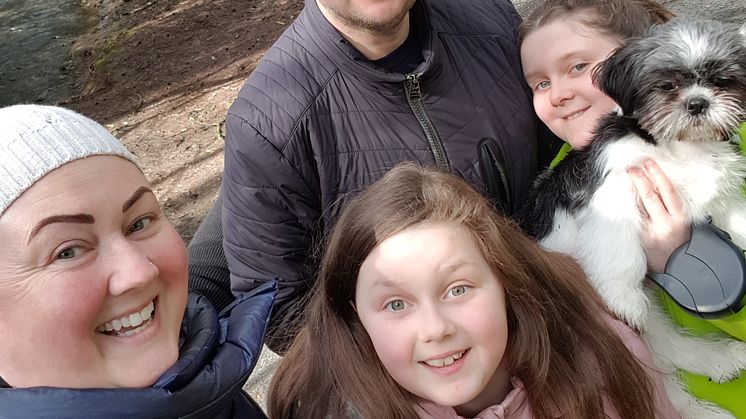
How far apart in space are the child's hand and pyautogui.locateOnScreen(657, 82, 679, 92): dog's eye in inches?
10.8

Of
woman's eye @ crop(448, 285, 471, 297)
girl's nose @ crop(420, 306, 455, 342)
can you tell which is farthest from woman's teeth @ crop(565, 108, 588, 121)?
girl's nose @ crop(420, 306, 455, 342)

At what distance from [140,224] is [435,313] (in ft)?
2.58

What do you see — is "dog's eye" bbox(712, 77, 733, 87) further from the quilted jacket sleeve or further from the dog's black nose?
the quilted jacket sleeve

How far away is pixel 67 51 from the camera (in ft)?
29.6

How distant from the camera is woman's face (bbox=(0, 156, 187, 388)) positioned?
138cm

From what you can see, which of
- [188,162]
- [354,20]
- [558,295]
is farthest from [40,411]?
[188,162]

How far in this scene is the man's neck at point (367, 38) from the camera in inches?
105

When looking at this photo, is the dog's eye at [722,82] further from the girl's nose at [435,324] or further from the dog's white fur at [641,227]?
the girl's nose at [435,324]

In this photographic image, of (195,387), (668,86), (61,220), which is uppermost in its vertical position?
(61,220)

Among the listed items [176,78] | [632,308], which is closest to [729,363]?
[632,308]

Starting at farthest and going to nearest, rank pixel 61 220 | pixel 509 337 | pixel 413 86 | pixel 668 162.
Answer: pixel 413 86, pixel 668 162, pixel 509 337, pixel 61 220

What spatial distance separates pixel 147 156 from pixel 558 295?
16.0 feet

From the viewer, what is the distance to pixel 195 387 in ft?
5.25

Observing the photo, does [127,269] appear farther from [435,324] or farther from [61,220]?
[435,324]
